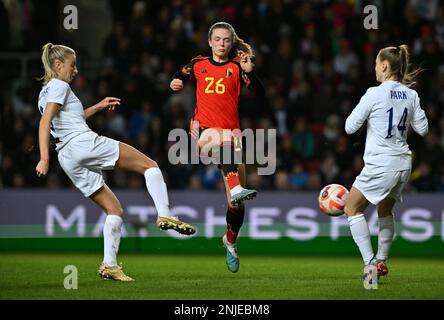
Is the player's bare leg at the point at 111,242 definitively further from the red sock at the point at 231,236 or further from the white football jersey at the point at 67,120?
the red sock at the point at 231,236

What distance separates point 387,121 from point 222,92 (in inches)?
70.8

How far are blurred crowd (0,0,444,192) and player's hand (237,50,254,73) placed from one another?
5.78 metres

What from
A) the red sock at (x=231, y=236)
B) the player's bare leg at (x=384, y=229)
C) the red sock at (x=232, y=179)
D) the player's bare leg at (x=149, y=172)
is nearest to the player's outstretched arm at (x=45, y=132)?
the player's bare leg at (x=149, y=172)

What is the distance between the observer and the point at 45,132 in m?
8.95

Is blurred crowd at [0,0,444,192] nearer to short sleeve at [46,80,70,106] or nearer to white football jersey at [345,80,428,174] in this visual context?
white football jersey at [345,80,428,174]

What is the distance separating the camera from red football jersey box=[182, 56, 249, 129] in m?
9.95

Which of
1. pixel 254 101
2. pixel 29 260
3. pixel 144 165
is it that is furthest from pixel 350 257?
pixel 144 165

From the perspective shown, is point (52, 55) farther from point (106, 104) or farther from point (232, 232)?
point (232, 232)

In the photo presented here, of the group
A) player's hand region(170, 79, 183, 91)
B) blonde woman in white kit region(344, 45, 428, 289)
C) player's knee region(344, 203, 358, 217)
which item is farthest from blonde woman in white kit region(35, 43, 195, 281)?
blonde woman in white kit region(344, 45, 428, 289)

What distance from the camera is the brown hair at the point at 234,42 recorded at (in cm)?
987

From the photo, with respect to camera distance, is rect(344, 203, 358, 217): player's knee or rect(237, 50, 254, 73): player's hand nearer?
rect(344, 203, 358, 217): player's knee

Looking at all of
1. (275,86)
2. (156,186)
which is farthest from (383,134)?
A: (275,86)

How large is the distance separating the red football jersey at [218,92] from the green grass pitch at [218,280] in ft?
4.92

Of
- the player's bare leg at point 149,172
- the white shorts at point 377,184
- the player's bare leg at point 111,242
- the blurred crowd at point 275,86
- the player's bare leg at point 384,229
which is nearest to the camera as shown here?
the white shorts at point 377,184
